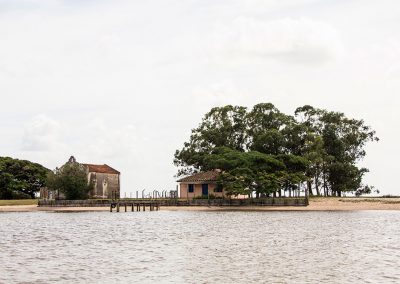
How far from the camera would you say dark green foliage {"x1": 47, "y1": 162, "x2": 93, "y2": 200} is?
9238 centimetres

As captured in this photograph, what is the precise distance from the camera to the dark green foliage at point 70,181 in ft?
303

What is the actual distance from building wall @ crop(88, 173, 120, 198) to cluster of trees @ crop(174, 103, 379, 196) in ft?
44.4

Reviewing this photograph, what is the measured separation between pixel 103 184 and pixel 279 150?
31.9 meters

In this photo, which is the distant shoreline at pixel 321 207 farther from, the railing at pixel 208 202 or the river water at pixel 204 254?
the river water at pixel 204 254

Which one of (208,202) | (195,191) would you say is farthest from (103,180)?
(208,202)

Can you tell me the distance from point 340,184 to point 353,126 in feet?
31.2

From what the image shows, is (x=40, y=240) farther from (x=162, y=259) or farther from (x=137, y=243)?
(x=162, y=259)

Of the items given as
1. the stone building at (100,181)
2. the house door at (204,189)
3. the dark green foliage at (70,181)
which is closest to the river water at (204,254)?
the house door at (204,189)

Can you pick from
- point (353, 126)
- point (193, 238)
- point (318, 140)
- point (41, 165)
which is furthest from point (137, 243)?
point (41, 165)

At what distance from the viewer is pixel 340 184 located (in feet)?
302

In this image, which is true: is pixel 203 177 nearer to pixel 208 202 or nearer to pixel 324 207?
pixel 208 202

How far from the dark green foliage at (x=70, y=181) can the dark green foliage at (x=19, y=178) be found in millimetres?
12412

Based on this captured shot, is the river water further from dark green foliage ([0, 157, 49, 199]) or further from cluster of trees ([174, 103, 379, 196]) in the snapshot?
dark green foliage ([0, 157, 49, 199])

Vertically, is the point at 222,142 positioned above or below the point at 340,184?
above
